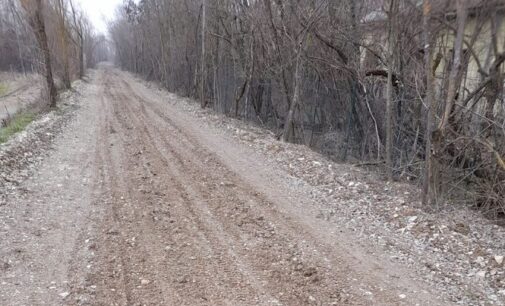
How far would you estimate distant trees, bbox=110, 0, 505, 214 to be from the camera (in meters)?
6.13

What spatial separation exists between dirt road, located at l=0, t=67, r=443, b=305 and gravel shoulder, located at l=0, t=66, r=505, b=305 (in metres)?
0.02

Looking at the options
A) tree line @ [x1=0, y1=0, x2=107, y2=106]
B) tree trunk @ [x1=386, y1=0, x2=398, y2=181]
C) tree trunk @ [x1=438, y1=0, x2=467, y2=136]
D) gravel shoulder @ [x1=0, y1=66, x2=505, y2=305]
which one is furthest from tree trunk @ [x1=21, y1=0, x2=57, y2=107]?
tree trunk @ [x1=438, y1=0, x2=467, y2=136]

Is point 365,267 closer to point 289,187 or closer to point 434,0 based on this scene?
point 289,187

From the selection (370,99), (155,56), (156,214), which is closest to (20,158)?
(156,214)

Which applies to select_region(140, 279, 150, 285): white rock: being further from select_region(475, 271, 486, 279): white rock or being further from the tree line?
the tree line

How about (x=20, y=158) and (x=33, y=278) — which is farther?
(x=20, y=158)

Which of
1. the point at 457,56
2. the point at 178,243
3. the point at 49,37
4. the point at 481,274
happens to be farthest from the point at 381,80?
the point at 49,37

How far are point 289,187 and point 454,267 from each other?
310 centimetres

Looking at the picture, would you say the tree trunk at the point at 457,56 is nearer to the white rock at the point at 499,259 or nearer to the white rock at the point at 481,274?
the white rock at the point at 499,259

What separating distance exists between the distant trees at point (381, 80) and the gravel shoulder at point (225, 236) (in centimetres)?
99

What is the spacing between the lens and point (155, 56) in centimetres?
3434

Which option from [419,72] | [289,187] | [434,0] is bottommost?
[289,187]

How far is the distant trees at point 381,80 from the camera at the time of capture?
6.13 m

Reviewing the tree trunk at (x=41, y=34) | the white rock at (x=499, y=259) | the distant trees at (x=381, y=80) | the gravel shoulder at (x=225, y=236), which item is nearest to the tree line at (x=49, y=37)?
the tree trunk at (x=41, y=34)
